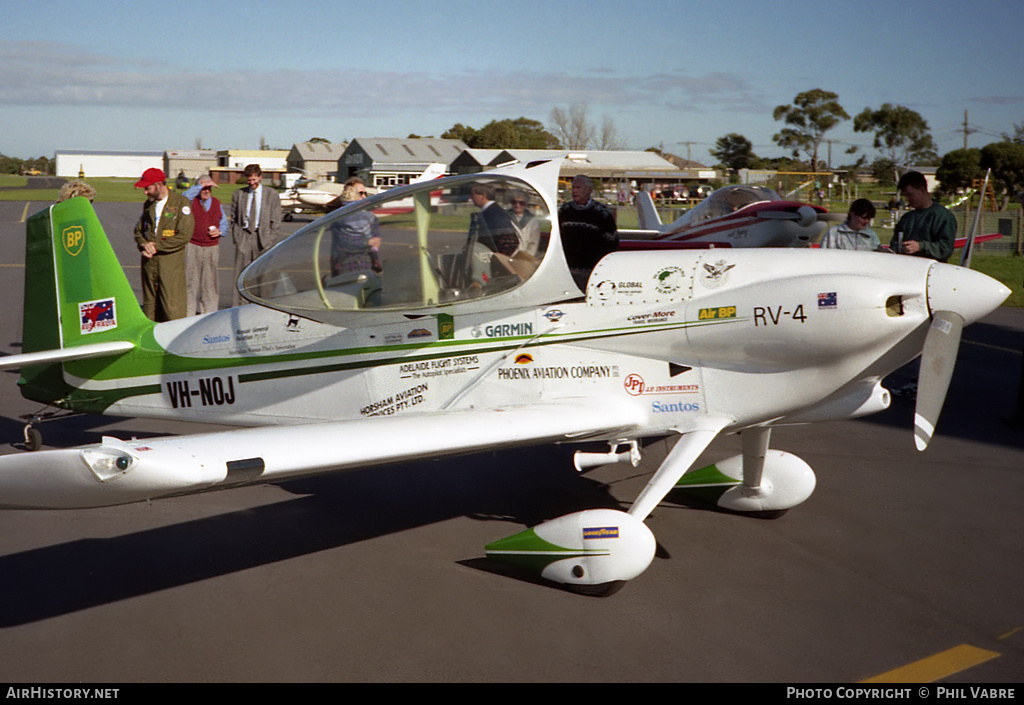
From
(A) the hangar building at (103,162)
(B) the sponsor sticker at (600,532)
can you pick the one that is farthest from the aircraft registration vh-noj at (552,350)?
(A) the hangar building at (103,162)

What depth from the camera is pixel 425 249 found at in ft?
16.1

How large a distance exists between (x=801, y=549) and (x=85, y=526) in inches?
168

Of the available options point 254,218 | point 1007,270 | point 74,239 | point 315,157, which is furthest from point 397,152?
point 74,239

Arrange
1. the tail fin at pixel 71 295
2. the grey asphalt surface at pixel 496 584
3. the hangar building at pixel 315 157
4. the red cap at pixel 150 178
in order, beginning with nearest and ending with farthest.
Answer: the grey asphalt surface at pixel 496 584, the tail fin at pixel 71 295, the red cap at pixel 150 178, the hangar building at pixel 315 157

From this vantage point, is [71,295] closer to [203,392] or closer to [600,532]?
[203,392]

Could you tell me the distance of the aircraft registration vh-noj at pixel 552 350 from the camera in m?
4.36

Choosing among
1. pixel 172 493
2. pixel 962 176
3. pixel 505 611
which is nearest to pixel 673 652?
pixel 505 611

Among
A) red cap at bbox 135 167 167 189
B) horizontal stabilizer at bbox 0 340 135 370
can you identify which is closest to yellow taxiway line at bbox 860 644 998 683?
horizontal stabilizer at bbox 0 340 135 370

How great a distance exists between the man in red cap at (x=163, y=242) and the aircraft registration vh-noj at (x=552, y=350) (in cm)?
344

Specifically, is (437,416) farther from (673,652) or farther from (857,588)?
(857,588)

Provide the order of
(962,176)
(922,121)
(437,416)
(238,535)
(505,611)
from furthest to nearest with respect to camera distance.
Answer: (922,121) < (962,176) < (238,535) < (437,416) < (505,611)

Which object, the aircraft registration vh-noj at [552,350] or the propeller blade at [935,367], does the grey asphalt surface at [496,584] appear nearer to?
the aircraft registration vh-noj at [552,350]

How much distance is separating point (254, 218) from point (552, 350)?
6.23m

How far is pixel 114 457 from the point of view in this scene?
3.03 m
